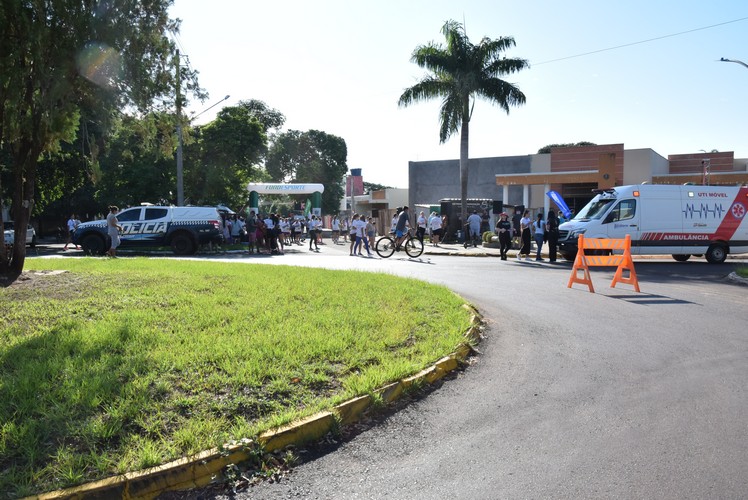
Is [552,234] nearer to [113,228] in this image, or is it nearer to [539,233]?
[539,233]

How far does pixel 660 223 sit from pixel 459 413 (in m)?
15.5

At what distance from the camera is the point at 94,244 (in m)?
20.6

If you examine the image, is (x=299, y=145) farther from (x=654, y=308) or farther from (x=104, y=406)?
(x=104, y=406)

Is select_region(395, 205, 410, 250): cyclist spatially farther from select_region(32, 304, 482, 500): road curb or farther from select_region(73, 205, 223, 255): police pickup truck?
select_region(32, 304, 482, 500): road curb

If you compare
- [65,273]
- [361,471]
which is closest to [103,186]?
[65,273]

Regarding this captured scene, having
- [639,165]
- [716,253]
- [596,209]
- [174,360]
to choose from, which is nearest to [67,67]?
[174,360]

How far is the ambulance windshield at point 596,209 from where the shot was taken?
17.9m

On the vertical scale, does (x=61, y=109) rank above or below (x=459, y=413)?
above

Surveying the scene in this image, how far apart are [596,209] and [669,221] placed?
2.16 m

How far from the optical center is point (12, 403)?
13.6 feet

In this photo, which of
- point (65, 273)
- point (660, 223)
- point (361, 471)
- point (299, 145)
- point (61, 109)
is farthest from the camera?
point (299, 145)

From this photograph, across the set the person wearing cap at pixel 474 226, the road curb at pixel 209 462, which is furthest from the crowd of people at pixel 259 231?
the road curb at pixel 209 462

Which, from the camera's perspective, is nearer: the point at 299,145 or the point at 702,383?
the point at 702,383

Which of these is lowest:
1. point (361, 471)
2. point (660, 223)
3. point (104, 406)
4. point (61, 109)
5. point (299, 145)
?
point (361, 471)
